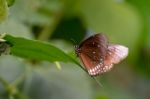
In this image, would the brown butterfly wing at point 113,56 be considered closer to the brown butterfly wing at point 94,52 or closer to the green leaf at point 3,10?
the brown butterfly wing at point 94,52

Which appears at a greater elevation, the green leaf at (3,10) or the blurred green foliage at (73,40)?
the green leaf at (3,10)

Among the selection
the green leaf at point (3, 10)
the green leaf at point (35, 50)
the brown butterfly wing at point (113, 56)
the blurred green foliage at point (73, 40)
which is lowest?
the blurred green foliage at point (73, 40)

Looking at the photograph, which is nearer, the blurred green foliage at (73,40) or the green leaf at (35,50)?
the green leaf at (35,50)

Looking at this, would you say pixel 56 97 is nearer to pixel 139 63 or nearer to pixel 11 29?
pixel 11 29

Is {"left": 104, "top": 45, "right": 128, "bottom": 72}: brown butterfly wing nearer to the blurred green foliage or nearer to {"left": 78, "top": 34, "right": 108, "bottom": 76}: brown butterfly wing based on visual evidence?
{"left": 78, "top": 34, "right": 108, "bottom": 76}: brown butterfly wing

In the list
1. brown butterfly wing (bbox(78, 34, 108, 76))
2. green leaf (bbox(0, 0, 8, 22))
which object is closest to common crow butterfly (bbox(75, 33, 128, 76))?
brown butterfly wing (bbox(78, 34, 108, 76))

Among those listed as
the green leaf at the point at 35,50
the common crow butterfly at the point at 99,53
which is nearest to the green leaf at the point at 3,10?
the green leaf at the point at 35,50
